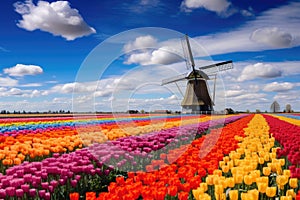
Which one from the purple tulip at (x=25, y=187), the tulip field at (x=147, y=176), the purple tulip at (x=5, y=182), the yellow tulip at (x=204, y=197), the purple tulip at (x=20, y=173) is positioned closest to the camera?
the yellow tulip at (x=204, y=197)

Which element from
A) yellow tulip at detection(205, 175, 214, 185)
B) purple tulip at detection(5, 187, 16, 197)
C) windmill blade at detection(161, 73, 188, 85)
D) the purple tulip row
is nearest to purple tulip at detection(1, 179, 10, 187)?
the purple tulip row

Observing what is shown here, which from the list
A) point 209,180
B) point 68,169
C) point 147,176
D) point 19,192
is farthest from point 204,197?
point 68,169

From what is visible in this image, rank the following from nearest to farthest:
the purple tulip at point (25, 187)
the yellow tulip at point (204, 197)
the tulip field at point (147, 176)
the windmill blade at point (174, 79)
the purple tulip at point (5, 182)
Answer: the yellow tulip at point (204, 197) → the tulip field at point (147, 176) → the purple tulip at point (25, 187) → the purple tulip at point (5, 182) → the windmill blade at point (174, 79)

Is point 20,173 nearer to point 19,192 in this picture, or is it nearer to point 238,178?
point 19,192

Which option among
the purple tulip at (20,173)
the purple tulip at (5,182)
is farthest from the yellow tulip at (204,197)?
the purple tulip at (20,173)

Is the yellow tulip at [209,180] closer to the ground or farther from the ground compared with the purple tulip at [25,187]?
farther from the ground

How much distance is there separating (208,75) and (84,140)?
28.0 m

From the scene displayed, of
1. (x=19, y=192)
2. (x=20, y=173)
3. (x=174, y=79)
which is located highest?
(x=174, y=79)

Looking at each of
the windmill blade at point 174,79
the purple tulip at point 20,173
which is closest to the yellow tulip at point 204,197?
the purple tulip at point 20,173

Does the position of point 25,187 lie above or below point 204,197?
below

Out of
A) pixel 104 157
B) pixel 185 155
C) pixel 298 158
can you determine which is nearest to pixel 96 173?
pixel 104 157

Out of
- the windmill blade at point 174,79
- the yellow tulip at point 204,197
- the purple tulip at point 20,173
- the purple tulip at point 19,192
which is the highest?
the windmill blade at point 174,79

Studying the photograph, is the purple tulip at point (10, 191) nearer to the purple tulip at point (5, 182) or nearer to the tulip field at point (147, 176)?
the tulip field at point (147, 176)

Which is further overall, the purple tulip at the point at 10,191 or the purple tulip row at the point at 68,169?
the purple tulip row at the point at 68,169
